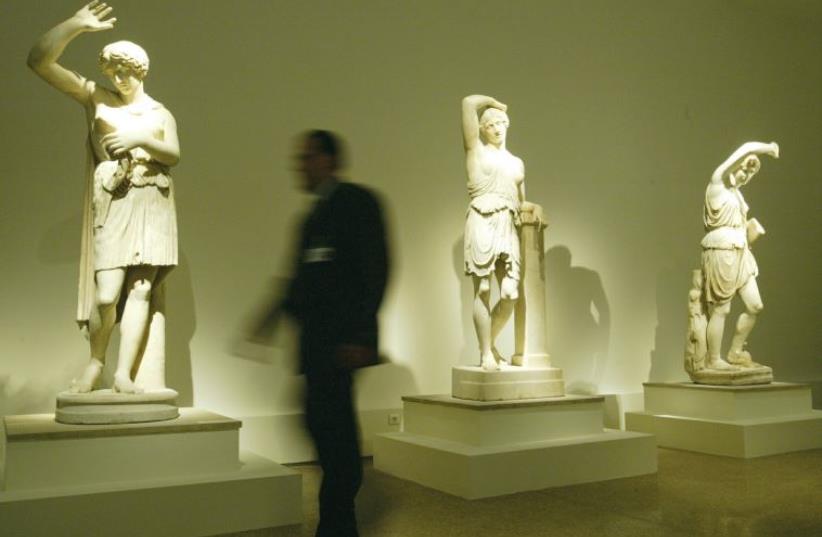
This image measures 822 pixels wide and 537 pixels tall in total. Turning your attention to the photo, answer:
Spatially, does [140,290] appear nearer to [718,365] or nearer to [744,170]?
[718,365]

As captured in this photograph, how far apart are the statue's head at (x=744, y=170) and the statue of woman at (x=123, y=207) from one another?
4.41 m

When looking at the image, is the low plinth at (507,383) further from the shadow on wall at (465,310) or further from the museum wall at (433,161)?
the shadow on wall at (465,310)

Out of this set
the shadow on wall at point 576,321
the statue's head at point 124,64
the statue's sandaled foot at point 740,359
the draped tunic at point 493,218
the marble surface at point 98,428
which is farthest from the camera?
the shadow on wall at point 576,321

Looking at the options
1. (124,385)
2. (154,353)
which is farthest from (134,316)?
(124,385)

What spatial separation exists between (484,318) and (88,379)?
2.44 metres

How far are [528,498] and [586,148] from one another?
4.09 metres

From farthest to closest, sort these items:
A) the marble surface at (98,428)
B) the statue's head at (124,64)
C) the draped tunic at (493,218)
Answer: the draped tunic at (493,218)
the statue's head at (124,64)
the marble surface at (98,428)

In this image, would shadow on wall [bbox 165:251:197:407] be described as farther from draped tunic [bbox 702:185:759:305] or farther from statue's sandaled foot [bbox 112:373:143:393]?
draped tunic [bbox 702:185:759:305]

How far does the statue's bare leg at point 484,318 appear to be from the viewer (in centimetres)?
520

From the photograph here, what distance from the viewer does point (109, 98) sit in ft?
13.7

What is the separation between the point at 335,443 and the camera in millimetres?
2627

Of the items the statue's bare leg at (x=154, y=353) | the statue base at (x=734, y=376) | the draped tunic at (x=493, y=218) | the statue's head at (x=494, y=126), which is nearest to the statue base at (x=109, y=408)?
the statue's bare leg at (x=154, y=353)

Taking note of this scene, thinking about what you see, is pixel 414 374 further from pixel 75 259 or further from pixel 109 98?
pixel 109 98

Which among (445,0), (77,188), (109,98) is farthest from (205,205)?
(445,0)
